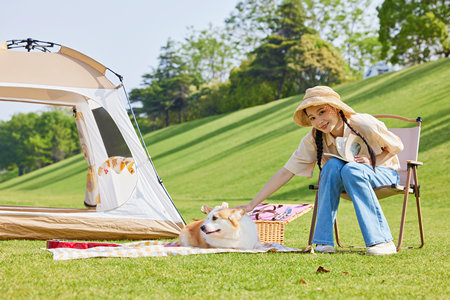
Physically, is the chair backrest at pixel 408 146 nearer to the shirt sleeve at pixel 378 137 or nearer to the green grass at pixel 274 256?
the green grass at pixel 274 256

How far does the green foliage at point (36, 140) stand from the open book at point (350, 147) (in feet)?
86.6

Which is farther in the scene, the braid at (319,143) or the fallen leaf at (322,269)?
the braid at (319,143)

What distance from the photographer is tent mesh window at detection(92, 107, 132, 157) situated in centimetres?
429

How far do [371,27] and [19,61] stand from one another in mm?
31476

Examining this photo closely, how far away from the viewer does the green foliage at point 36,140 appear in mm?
27297

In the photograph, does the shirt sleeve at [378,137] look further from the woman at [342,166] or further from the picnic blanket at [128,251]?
the picnic blanket at [128,251]

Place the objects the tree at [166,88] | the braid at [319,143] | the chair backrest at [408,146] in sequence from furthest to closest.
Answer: the tree at [166,88] < the chair backrest at [408,146] < the braid at [319,143]

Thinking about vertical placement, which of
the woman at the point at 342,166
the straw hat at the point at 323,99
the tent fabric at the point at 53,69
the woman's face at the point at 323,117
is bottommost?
the woman at the point at 342,166

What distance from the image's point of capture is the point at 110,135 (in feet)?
14.7

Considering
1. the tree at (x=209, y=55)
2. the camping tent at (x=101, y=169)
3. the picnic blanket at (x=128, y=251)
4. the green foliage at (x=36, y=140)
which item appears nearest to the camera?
the picnic blanket at (x=128, y=251)

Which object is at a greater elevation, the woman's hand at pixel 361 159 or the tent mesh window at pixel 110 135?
the tent mesh window at pixel 110 135

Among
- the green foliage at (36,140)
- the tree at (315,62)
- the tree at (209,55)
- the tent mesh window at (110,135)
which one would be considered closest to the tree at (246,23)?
the tree at (209,55)

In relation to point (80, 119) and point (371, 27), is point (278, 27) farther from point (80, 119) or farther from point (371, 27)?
point (80, 119)

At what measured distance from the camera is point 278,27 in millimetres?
26672
